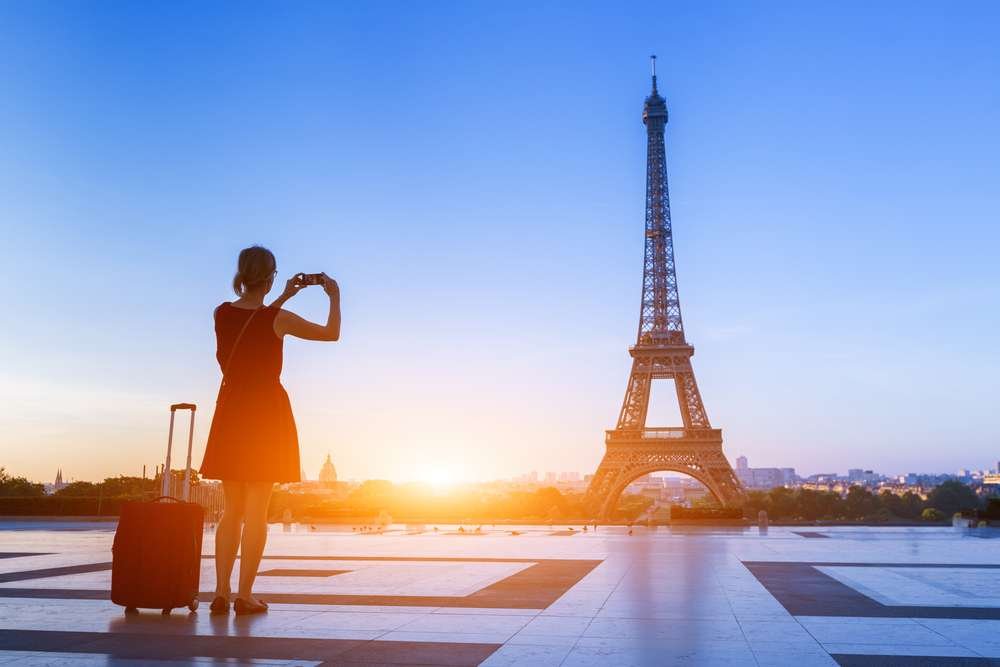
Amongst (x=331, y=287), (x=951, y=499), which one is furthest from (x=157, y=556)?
(x=951, y=499)

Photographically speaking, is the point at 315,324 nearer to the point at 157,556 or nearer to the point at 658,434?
the point at 157,556

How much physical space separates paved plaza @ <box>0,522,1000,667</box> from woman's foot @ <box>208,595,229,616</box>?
85mm

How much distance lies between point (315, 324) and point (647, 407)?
49763mm

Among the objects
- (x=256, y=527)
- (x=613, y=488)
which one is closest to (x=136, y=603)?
(x=256, y=527)

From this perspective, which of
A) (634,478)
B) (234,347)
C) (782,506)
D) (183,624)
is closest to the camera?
(183,624)

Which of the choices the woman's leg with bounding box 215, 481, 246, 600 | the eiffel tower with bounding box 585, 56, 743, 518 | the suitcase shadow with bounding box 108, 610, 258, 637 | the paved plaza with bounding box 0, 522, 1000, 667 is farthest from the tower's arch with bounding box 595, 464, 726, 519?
the suitcase shadow with bounding box 108, 610, 258, 637

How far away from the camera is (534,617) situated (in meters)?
4.88

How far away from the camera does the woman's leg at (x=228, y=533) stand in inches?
198

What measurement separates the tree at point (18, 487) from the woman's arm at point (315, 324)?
1612 inches

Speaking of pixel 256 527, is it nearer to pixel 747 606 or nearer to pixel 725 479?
pixel 747 606

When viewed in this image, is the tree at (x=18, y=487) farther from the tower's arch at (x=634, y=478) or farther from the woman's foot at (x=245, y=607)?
the woman's foot at (x=245, y=607)

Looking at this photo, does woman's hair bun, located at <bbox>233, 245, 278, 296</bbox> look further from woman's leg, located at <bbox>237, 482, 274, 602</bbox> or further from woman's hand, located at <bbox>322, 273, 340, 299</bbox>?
woman's leg, located at <bbox>237, 482, 274, 602</bbox>

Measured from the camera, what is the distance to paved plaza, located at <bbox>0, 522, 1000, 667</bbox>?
3.64m

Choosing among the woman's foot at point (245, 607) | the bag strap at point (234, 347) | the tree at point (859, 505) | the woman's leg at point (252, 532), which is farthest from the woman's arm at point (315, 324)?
the tree at point (859, 505)
